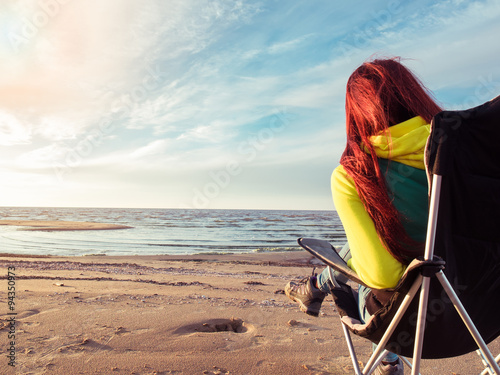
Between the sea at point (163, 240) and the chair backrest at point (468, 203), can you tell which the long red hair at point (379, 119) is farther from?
the sea at point (163, 240)

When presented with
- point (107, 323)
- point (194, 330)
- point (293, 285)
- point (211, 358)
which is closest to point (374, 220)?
point (293, 285)

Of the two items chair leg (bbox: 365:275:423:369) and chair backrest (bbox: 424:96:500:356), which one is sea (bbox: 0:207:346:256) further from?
chair backrest (bbox: 424:96:500:356)

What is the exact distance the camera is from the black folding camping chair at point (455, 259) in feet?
3.97

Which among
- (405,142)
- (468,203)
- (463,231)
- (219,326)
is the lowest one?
(219,326)

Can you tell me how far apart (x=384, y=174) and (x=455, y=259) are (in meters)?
0.43

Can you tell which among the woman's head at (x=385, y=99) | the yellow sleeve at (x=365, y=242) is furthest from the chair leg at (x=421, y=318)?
the woman's head at (x=385, y=99)

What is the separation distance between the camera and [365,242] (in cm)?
144

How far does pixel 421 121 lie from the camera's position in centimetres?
147

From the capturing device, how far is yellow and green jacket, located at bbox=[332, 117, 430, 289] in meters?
1.37

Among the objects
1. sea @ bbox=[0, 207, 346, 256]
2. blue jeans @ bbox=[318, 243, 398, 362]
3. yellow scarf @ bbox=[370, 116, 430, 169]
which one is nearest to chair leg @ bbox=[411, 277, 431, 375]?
blue jeans @ bbox=[318, 243, 398, 362]

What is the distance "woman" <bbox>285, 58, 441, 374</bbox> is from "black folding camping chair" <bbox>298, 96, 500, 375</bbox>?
0.38ft

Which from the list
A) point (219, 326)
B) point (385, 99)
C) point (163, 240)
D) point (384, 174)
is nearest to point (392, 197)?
point (384, 174)

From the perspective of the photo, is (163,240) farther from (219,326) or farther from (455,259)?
(455,259)

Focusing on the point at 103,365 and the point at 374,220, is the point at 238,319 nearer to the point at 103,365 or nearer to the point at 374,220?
the point at 103,365
